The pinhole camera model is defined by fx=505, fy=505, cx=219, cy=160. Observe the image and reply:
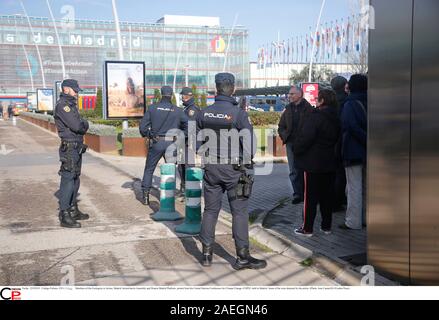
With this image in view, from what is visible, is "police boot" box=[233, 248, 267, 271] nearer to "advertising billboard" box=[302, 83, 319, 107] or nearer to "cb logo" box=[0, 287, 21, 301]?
"cb logo" box=[0, 287, 21, 301]

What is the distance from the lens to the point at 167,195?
7.57 m

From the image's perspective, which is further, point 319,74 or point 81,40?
point 81,40

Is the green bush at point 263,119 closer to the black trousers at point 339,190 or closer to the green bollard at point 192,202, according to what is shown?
the black trousers at point 339,190

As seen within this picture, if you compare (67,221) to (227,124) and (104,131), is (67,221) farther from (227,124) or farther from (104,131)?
(104,131)

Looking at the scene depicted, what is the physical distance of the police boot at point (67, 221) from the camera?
710cm

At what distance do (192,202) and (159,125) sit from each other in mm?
2203

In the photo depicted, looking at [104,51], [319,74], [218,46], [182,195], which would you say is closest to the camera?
[182,195]

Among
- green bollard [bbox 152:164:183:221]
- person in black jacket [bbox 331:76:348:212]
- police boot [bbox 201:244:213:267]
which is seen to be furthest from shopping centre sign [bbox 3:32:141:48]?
police boot [bbox 201:244:213:267]

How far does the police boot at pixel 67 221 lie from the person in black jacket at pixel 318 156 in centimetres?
321

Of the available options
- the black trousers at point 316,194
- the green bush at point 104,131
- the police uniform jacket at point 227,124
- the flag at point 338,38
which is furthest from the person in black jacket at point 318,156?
the flag at point 338,38

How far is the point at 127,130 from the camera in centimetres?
1552

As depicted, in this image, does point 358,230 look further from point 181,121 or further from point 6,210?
point 6,210

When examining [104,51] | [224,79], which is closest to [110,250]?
[224,79]

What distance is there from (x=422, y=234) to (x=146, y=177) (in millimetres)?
5233
